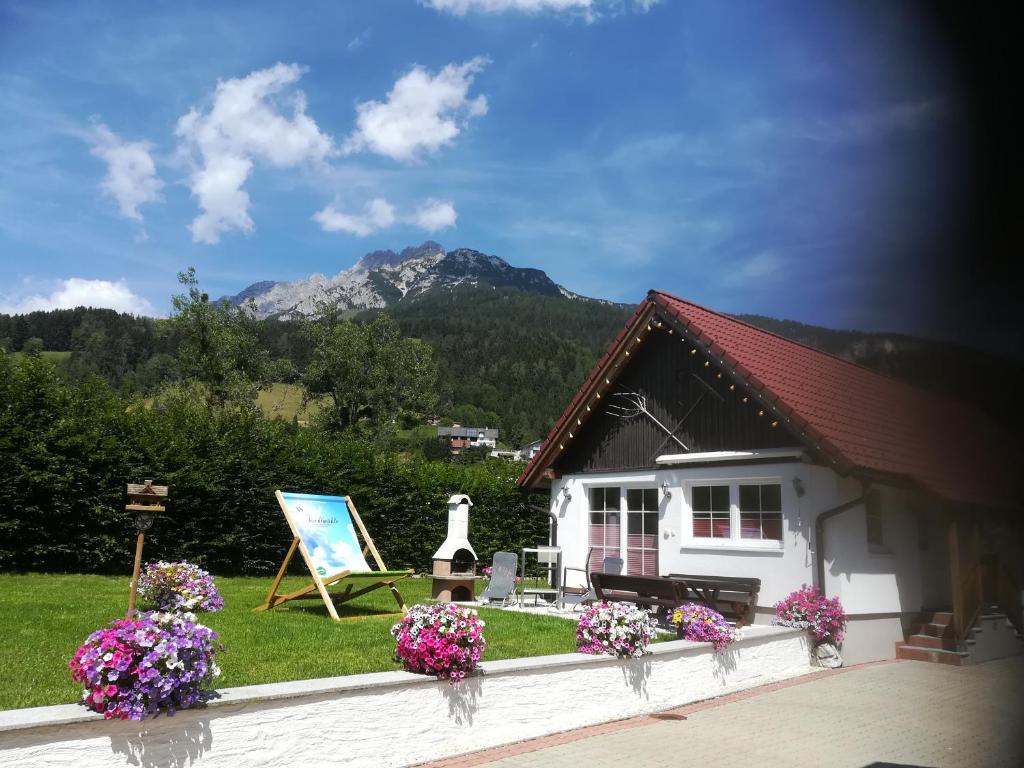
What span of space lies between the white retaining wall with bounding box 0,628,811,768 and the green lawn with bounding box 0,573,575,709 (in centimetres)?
111

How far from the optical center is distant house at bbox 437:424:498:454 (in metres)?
72.8

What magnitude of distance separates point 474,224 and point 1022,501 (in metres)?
3.07

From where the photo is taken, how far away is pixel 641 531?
13.3 metres

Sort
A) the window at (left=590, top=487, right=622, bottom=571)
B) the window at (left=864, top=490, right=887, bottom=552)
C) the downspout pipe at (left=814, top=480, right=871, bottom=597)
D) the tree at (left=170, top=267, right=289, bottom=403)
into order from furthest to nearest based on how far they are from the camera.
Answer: the tree at (left=170, top=267, right=289, bottom=403) < the window at (left=590, top=487, right=622, bottom=571) < the window at (left=864, top=490, right=887, bottom=552) < the downspout pipe at (left=814, top=480, right=871, bottom=597)

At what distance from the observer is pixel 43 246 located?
3.54 m

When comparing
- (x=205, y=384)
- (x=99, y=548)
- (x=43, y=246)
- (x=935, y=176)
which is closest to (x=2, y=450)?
(x=99, y=548)

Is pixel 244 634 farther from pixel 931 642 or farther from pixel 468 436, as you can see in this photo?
pixel 468 436

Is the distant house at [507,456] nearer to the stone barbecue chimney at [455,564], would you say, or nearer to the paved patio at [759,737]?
the stone barbecue chimney at [455,564]

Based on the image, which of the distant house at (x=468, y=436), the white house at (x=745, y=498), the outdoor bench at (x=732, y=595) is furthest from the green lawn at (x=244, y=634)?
the distant house at (x=468, y=436)

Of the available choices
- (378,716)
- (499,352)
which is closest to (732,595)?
(378,716)

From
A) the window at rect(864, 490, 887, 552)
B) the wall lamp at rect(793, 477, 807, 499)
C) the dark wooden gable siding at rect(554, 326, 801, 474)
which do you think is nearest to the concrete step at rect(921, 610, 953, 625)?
the window at rect(864, 490, 887, 552)

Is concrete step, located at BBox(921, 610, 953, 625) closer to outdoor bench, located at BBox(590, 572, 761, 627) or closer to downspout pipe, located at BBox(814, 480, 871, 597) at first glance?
downspout pipe, located at BBox(814, 480, 871, 597)

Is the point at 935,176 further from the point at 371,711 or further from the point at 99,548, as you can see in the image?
the point at 99,548

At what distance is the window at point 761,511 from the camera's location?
10.9 meters
